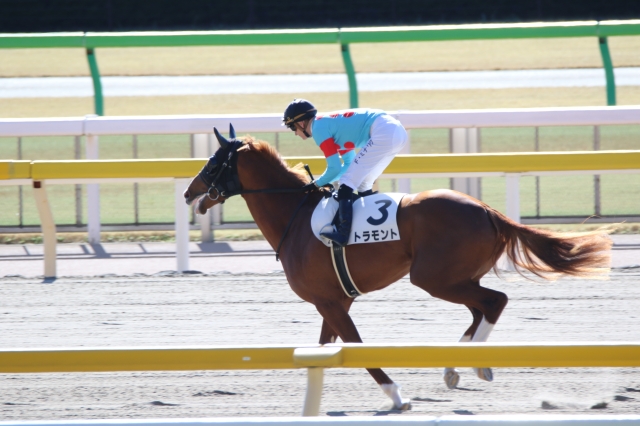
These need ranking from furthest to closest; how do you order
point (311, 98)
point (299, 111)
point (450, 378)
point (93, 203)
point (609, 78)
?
point (311, 98), point (609, 78), point (93, 203), point (299, 111), point (450, 378)

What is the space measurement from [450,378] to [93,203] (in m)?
5.95

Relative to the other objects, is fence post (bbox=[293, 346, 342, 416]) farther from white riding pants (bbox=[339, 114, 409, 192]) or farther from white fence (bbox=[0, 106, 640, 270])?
white fence (bbox=[0, 106, 640, 270])

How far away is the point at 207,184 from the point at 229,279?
91.8 inches

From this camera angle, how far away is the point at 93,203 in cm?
934

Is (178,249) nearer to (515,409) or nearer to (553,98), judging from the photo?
(515,409)

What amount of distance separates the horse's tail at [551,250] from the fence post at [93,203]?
570cm

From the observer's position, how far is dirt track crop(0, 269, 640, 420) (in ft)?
14.5

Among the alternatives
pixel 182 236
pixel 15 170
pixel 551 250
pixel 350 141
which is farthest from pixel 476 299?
pixel 15 170

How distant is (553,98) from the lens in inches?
442

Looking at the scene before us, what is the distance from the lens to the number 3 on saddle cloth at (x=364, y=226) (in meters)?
4.78

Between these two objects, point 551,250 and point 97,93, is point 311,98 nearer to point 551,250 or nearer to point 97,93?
point 97,93

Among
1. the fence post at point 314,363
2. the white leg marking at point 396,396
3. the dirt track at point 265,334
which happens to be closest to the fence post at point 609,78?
the dirt track at point 265,334

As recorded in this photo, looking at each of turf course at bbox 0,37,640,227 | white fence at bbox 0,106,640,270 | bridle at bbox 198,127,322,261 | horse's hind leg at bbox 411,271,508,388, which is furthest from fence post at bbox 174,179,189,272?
horse's hind leg at bbox 411,271,508,388

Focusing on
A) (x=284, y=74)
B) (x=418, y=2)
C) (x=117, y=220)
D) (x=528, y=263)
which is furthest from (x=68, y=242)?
(x=418, y=2)
